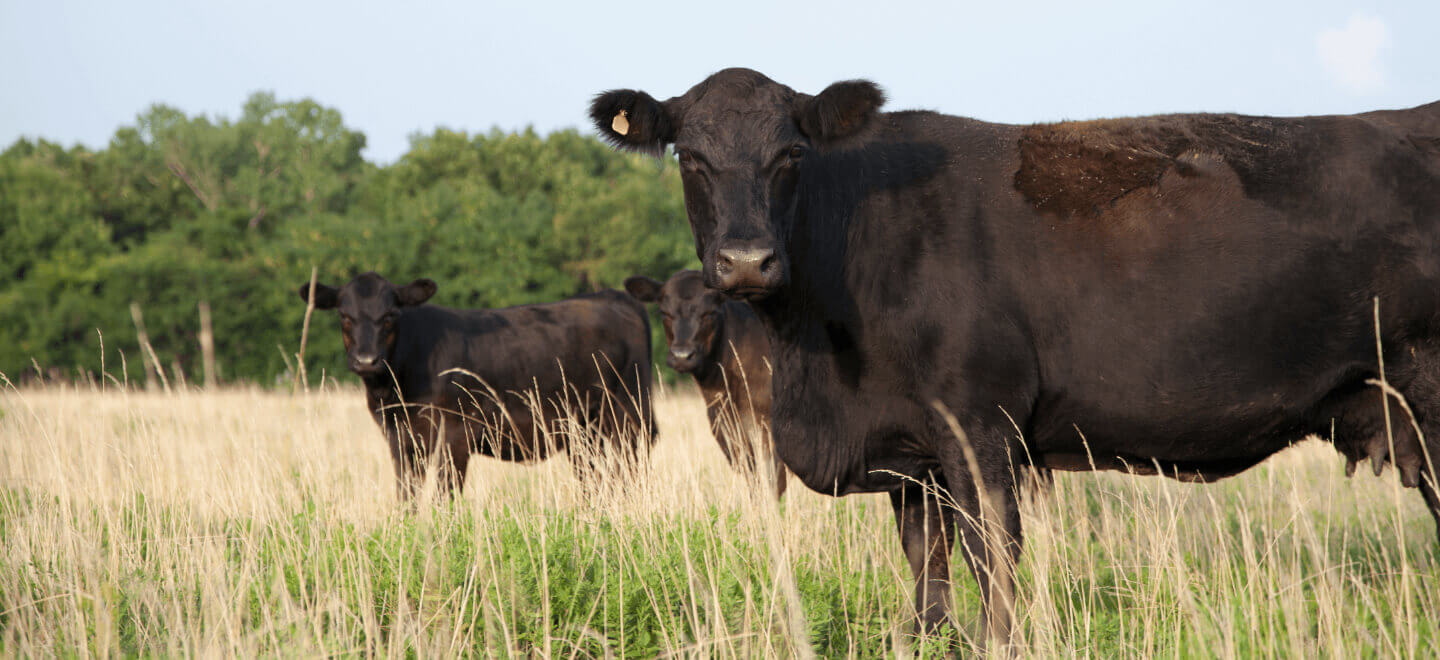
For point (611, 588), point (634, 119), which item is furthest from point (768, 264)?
point (611, 588)

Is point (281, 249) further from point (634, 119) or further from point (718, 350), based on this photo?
point (634, 119)

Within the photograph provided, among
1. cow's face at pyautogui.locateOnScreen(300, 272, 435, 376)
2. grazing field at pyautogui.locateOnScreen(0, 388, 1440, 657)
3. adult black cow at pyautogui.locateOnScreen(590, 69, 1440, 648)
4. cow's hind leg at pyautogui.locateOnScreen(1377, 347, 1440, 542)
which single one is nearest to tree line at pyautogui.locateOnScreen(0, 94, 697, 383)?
cow's face at pyautogui.locateOnScreen(300, 272, 435, 376)

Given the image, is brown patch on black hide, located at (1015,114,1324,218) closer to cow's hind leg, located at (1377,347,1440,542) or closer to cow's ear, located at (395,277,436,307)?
cow's hind leg, located at (1377,347,1440,542)

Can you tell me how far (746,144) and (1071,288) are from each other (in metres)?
Result: 1.43

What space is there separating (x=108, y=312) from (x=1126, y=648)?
36.0m

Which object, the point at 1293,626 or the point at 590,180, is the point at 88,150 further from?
the point at 1293,626

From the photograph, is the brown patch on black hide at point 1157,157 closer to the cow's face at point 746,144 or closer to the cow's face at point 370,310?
the cow's face at point 746,144

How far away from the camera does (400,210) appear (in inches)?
1457

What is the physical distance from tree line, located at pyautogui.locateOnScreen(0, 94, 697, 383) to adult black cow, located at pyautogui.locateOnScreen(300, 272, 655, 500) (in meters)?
16.3

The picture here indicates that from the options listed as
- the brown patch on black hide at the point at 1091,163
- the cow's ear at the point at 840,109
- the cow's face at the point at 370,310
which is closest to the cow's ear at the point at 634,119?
the cow's ear at the point at 840,109

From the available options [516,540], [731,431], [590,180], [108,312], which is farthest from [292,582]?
[590,180]

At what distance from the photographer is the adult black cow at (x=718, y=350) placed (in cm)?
1052

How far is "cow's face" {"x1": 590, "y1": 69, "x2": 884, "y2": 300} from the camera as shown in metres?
4.09

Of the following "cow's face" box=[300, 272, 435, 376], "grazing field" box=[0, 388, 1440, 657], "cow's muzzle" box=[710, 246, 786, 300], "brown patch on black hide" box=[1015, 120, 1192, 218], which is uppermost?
"brown patch on black hide" box=[1015, 120, 1192, 218]
